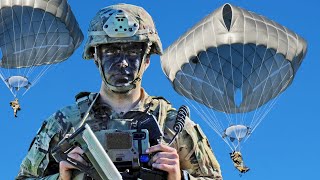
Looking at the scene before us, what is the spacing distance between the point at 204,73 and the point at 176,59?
1732 mm

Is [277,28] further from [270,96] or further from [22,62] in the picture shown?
[22,62]

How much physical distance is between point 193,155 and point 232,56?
43.2m

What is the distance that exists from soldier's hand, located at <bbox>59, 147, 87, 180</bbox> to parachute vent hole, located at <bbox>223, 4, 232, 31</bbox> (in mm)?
44079

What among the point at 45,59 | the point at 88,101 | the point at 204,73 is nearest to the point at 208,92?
the point at 204,73

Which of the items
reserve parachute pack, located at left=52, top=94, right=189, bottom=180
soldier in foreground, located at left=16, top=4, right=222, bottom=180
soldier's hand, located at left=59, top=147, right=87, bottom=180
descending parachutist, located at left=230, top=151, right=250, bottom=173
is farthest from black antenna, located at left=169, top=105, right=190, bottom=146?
descending parachutist, located at left=230, top=151, right=250, bottom=173

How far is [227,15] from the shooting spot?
162 ft

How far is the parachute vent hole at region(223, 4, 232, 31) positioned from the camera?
48.8m

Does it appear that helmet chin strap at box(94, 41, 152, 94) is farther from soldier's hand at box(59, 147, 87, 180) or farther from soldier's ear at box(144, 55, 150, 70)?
soldier's hand at box(59, 147, 87, 180)

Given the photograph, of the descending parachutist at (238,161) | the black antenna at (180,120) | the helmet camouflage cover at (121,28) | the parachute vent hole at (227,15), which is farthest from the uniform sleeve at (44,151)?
the parachute vent hole at (227,15)

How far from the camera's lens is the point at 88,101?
201 inches

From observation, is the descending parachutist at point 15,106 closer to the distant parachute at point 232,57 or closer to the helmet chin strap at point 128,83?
the distant parachute at point 232,57

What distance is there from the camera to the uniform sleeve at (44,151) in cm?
495

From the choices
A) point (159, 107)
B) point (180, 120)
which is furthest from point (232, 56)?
point (180, 120)

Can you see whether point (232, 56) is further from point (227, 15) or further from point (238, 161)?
point (238, 161)
